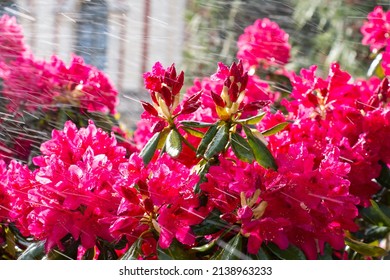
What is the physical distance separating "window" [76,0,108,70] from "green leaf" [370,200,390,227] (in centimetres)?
101

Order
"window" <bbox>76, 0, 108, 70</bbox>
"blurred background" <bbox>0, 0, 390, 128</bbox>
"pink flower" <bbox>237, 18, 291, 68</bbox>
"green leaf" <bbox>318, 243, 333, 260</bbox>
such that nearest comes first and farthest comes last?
"green leaf" <bbox>318, 243, 333, 260</bbox> → "pink flower" <bbox>237, 18, 291, 68</bbox> → "window" <bbox>76, 0, 108, 70</bbox> → "blurred background" <bbox>0, 0, 390, 128</bbox>

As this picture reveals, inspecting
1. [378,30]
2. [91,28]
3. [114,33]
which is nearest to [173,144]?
[378,30]

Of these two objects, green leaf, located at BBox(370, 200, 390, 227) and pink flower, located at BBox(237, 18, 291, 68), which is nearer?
green leaf, located at BBox(370, 200, 390, 227)

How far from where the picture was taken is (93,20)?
7.08ft

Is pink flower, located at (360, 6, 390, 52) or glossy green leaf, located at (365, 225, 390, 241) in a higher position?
pink flower, located at (360, 6, 390, 52)

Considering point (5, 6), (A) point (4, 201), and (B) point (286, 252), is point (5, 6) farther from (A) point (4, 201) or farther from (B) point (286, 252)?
(B) point (286, 252)

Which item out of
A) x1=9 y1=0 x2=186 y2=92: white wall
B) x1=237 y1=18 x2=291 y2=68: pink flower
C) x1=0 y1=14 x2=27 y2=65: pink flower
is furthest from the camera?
x1=9 y1=0 x2=186 y2=92: white wall

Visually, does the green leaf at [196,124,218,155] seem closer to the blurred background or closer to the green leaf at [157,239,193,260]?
the green leaf at [157,239,193,260]

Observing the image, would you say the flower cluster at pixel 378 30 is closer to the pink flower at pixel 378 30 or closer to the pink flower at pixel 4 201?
the pink flower at pixel 378 30

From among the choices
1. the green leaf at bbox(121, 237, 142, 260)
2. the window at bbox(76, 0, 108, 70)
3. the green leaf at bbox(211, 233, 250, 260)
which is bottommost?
the window at bbox(76, 0, 108, 70)

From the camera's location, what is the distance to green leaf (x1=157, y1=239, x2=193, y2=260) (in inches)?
29.9

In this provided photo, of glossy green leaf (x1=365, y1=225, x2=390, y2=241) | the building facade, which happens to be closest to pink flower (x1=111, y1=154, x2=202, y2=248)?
glossy green leaf (x1=365, y1=225, x2=390, y2=241)

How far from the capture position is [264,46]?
1612mm
